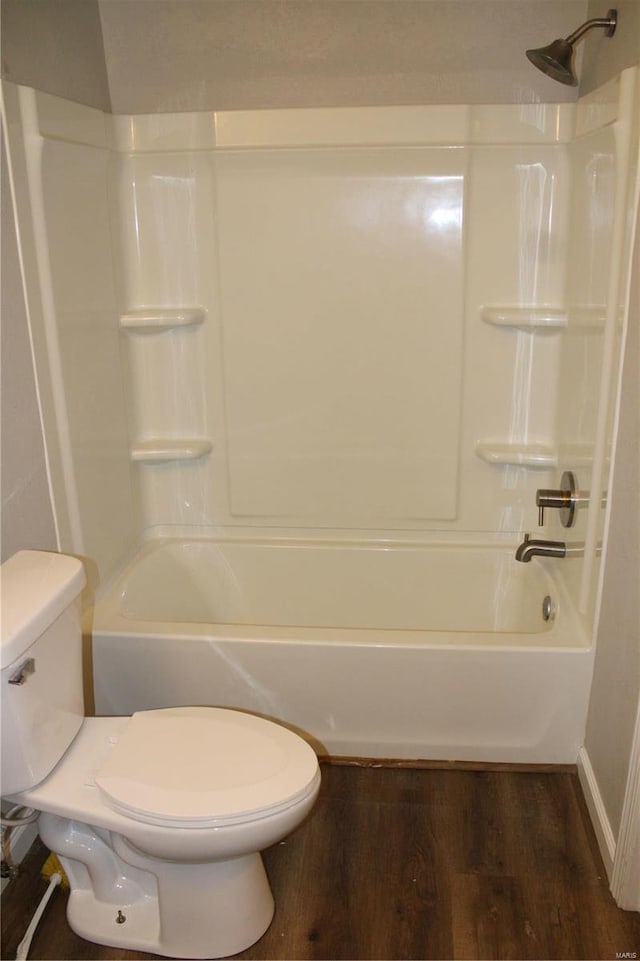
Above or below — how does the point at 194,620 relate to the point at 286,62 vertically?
below

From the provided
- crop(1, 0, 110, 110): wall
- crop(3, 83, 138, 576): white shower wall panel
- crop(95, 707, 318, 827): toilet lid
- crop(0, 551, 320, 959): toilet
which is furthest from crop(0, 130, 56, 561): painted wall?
crop(95, 707, 318, 827): toilet lid

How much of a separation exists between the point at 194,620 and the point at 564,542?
1205 millimetres

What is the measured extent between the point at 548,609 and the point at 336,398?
0.93 m

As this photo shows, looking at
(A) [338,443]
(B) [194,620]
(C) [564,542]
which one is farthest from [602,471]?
(B) [194,620]

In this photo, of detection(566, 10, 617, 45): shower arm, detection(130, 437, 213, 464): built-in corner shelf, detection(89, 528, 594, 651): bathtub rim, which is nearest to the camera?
detection(566, 10, 617, 45): shower arm

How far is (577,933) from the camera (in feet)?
5.54

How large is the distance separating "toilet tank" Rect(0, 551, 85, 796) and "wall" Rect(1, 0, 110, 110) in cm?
112

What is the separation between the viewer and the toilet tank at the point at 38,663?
4.85 ft

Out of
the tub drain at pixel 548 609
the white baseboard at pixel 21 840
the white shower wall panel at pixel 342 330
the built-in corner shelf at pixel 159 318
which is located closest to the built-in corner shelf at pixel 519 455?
the white shower wall panel at pixel 342 330

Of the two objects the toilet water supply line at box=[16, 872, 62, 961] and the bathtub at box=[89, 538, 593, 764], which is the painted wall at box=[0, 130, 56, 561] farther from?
the toilet water supply line at box=[16, 872, 62, 961]

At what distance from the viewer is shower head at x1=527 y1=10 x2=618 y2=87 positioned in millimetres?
1840

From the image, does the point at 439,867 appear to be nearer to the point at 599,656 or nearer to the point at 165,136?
the point at 599,656

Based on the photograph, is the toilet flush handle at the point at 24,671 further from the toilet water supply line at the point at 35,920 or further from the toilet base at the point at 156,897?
the toilet water supply line at the point at 35,920

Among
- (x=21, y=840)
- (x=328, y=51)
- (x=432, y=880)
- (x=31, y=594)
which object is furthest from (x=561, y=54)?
(x=21, y=840)
